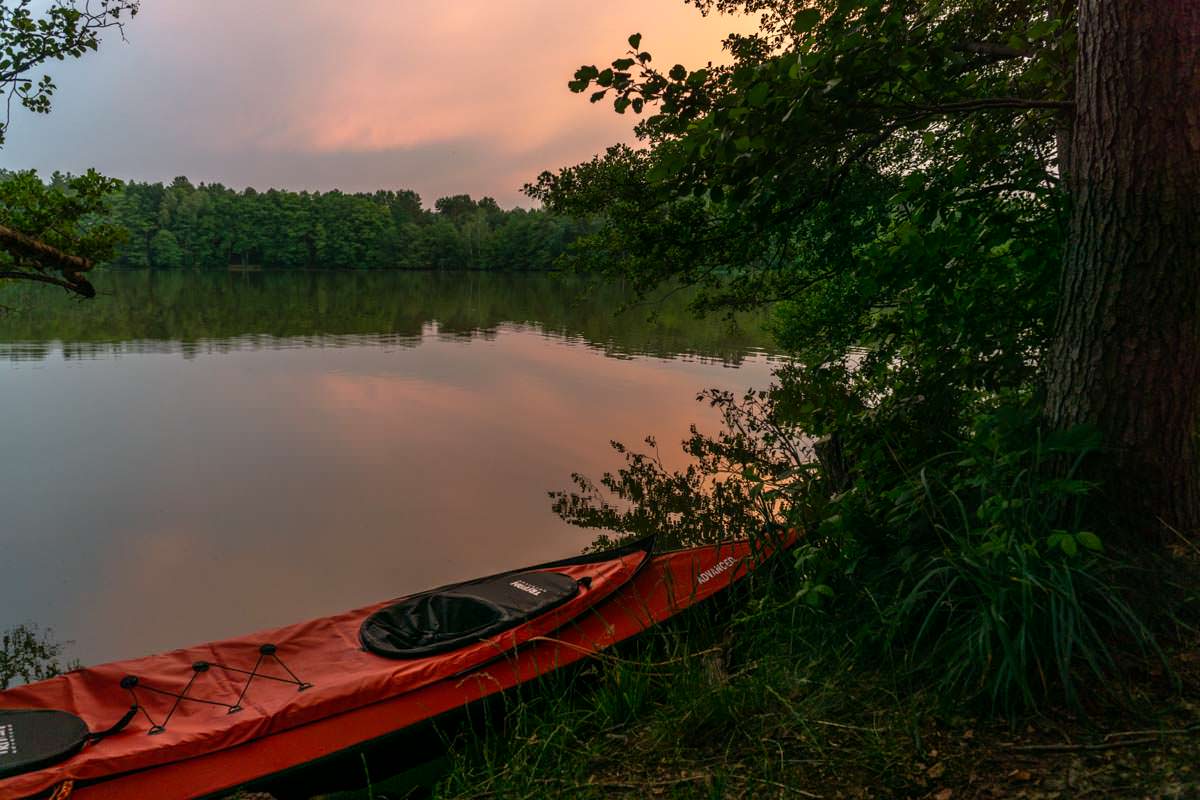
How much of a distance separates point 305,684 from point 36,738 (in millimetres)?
1136

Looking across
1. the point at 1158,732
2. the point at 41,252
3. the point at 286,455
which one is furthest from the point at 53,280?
the point at 1158,732

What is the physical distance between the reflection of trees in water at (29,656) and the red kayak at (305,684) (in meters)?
1.85

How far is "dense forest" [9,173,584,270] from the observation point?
71.7 meters

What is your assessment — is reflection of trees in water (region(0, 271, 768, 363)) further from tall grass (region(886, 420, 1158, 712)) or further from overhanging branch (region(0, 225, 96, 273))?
tall grass (region(886, 420, 1158, 712))

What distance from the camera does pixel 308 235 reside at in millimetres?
77375

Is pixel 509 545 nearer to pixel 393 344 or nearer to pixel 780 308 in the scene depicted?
pixel 780 308

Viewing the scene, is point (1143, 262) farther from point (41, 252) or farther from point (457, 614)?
point (41, 252)

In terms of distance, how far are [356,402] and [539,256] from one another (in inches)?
2383

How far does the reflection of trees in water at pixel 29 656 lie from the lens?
16.3 ft

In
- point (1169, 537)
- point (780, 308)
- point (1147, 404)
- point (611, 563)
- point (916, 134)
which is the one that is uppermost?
point (916, 134)

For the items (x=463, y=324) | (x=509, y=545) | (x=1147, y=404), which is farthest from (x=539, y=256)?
(x=1147, y=404)

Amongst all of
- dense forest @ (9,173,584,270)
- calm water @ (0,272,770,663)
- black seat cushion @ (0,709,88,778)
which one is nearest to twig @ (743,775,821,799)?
black seat cushion @ (0,709,88,778)

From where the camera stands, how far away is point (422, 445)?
1116cm

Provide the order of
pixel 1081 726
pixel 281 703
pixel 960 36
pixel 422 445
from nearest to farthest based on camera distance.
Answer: pixel 1081 726
pixel 281 703
pixel 960 36
pixel 422 445
